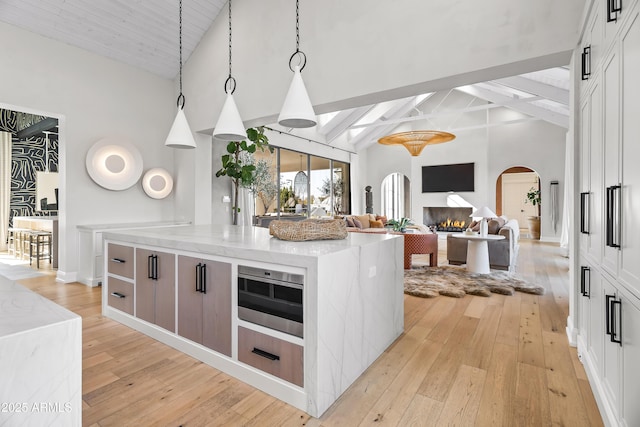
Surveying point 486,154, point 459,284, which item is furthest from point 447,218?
point 459,284

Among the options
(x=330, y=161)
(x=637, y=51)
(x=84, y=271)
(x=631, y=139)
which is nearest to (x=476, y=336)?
(x=631, y=139)

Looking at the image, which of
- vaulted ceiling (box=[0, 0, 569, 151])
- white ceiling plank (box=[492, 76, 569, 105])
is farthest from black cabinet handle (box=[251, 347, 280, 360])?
white ceiling plank (box=[492, 76, 569, 105])

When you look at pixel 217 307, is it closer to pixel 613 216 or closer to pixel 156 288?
pixel 156 288

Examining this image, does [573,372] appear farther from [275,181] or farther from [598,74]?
[275,181]

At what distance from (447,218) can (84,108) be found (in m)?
9.49

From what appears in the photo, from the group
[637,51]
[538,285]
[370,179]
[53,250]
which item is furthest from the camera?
[370,179]

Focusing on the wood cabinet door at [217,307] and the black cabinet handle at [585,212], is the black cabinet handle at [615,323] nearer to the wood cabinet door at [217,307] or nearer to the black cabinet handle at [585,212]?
the black cabinet handle at [585,212]

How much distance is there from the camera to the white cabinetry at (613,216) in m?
1.28

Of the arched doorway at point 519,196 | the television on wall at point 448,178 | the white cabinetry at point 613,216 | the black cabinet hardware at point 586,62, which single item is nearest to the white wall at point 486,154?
the television on wall at point 448,178

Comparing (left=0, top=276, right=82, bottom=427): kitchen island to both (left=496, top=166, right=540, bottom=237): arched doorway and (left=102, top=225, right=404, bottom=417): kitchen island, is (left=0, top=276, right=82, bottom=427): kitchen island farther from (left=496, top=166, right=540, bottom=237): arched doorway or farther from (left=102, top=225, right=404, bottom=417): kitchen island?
(left=496, top=166, right=540, bottom=237): arched doorway

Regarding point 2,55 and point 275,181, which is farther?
point 275,181

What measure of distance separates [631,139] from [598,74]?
77 cm

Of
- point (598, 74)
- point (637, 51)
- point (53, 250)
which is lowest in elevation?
point (53, 250)

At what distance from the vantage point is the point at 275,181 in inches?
304
